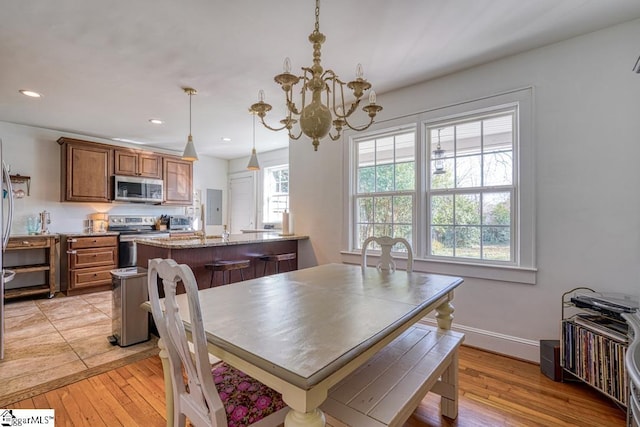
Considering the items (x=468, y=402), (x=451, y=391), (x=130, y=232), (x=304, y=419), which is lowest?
Answer: (x=468, y=402)

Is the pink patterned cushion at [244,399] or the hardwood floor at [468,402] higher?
the pink patterned cushion at [244,399]

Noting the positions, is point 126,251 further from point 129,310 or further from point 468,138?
point 468,138

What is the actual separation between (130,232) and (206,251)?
2.82 metres

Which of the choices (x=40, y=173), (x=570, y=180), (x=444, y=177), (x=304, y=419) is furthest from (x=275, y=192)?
(x=304, y=419)

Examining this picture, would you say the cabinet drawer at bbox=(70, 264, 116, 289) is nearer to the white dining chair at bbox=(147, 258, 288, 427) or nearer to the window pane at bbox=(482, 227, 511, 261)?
the white dining chair at bbox=(147, 258, 288, 427)

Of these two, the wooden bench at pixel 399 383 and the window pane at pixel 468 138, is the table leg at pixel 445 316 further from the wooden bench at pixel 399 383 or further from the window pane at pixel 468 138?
the window pane at pixel 468 138

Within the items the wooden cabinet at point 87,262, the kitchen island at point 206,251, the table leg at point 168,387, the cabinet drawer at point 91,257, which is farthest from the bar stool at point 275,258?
the cabinet drawer at point 91,257

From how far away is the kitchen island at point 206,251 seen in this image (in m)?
2.83

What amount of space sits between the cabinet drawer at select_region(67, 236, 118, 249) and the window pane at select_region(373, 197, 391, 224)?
412cm

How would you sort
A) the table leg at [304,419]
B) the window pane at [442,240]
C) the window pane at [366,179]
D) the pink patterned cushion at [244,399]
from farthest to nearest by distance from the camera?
the window pane at [366,179], the window pane at [442,240], the pink patterned cushion at [244,399], the table leg at [304,419]

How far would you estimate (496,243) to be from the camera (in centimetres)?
268

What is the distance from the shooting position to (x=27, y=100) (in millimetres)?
3479

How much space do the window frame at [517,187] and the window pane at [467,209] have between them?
0.96 ft

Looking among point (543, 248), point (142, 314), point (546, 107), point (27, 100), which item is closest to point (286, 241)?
point (142, 314)
